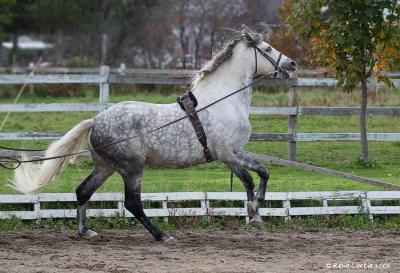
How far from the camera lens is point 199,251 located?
8.52 m

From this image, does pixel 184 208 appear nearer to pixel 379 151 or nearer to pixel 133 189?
pixel 133 189

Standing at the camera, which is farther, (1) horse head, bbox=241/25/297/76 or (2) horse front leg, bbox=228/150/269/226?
(1) horse head, bbox=241/25/297/76

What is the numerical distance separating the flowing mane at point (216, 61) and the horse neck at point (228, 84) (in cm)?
5

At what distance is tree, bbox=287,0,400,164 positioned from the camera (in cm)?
1445

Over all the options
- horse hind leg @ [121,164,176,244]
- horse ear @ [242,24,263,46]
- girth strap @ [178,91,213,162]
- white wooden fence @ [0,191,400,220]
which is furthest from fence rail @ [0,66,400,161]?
horse hind leg @ [121,164,176,244]

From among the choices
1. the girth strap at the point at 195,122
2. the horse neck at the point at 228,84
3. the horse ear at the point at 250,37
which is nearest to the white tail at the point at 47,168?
the girth strap at the point at 195,122

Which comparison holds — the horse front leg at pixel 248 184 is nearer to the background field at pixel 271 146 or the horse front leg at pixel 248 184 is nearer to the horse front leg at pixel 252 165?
the horse front leg at pixel 252 165

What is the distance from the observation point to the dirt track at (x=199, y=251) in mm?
7648

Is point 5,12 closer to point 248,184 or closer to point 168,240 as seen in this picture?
point 248,184

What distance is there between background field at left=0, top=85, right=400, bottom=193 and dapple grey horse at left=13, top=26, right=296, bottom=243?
1831 millimetres

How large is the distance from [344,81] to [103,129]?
6.88m

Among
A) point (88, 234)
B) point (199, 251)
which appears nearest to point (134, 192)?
point (88, 234)

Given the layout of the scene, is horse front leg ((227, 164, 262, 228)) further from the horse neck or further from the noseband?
the noseband

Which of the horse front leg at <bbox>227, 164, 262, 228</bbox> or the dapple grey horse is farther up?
the dapple grey horse
